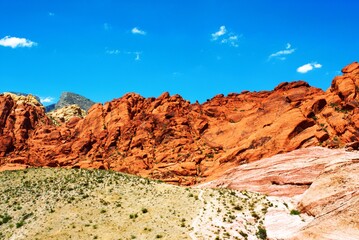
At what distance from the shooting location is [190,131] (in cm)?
9281

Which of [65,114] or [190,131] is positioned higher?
[65,114]

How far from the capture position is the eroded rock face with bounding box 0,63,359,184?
7106cm

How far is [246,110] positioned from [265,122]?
1327 centimetres

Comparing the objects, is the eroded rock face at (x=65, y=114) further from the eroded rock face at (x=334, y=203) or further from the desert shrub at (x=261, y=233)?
the eroded rock face at (x=334, y=203)

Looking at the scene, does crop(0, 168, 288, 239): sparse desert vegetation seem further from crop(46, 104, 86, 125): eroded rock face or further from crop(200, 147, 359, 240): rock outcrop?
crop(46, 104, 86, 125): eroded rock face

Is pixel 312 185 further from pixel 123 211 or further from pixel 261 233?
pixel 123 211

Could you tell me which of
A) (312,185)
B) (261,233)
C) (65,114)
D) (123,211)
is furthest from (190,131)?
(65,114)

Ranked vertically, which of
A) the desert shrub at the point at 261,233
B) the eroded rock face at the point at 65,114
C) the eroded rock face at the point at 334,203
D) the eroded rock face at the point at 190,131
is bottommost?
the desert shrub at the point at 261,233

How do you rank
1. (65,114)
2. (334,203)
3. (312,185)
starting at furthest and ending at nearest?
1. (65,114)
2. (312,185)
3. (334,203)

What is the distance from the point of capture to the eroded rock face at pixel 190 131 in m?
71.1

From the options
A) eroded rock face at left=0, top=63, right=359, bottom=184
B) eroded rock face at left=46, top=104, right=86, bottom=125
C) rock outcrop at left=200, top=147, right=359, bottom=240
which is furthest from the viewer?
eroded rock face at left=46, top=104, right=86, bottom=125

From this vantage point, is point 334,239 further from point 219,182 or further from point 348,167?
point 219,182

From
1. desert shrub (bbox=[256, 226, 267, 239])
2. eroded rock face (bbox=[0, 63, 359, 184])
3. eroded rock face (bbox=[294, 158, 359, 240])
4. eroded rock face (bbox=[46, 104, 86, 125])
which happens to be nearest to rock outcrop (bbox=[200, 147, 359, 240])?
eroded rock face (bbox=[294, 158, 359, 240])

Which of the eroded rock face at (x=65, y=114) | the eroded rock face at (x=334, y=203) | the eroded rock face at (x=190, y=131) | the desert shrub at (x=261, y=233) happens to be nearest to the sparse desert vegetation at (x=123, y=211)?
the desert shrub at (x=261, y=233)
